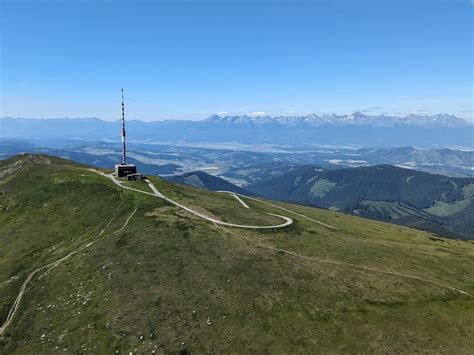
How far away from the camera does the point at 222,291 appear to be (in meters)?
63.2

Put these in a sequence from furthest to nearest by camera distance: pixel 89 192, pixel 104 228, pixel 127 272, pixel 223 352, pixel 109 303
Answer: pixel 89 192, pixel 104 228, pixel 127 272, pixel 109 303, pixel 223 352

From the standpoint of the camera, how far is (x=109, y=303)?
61.4 metres

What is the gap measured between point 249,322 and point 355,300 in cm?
1889

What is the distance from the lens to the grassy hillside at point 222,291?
5353 cm

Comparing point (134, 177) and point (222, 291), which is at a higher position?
point (134, 177)

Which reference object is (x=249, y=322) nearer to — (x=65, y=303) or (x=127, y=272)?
(x=127, y=272)

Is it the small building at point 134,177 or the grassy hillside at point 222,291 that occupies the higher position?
the small building at point 134,177

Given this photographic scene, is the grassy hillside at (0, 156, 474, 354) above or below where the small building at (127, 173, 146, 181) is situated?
below

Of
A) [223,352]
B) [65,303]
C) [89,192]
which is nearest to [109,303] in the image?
[65,303]

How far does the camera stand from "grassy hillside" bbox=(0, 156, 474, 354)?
176ft

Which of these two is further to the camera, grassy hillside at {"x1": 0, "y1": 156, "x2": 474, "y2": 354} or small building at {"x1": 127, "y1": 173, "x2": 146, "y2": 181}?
small building at {"x1": 127, "y1": 173, "x2": 146, "y2": 181}

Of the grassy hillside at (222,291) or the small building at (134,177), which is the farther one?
the small building at (134,177)

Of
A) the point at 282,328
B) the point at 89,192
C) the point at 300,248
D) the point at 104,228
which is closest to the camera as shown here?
the point at 282,328

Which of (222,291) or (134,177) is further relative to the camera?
(134,177)
